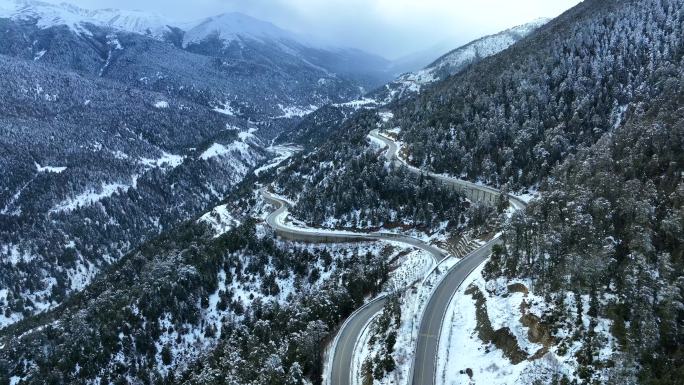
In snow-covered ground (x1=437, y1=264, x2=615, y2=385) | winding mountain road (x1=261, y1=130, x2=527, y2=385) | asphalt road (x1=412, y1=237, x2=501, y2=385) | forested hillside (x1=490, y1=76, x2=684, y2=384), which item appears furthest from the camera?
winding mountain road (x1=261, y1=130, x2=527, y2=385)

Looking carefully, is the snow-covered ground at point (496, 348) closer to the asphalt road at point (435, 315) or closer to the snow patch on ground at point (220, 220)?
the asphalt road at point (435, 315)

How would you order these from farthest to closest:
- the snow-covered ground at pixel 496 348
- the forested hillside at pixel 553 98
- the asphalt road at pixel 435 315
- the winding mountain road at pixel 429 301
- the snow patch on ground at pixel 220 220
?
the snow patch on ground at pixel 220 220 < the forested hillside at pixel 553 98 < the winding mountain road at pixel 429 301 < the asphalt road at pixel 435 315 < the snow-covered ground at pixel 496 348

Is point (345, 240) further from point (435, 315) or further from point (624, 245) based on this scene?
point (624, 245)

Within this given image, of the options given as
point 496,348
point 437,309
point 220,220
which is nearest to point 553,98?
point 437,309

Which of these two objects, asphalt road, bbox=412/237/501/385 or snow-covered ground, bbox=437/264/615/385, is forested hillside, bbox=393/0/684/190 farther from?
snow-covered ground, bbox=437/264/615/385

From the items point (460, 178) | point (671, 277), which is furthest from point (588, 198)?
point (460, 178)

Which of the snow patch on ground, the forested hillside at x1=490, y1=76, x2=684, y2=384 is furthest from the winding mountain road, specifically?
the snow patch on ground

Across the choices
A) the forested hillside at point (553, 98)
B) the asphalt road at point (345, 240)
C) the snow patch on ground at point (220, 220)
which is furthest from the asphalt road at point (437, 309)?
the snow patch on ground at point (220, 220)

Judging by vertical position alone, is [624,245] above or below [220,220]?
below

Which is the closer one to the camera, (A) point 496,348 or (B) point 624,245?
(A) point 496,348
